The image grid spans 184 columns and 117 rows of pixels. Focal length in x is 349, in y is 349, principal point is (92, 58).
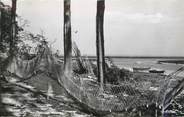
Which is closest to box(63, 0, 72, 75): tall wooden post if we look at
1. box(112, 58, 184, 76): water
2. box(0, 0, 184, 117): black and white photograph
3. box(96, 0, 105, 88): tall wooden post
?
box(0, 0, 184, 117): black and white photograph

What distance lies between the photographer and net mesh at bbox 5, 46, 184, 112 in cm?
267

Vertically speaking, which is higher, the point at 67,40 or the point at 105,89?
the point at 67,40

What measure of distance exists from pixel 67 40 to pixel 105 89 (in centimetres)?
49

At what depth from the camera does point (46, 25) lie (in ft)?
9.17

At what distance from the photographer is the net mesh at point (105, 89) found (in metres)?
2.67

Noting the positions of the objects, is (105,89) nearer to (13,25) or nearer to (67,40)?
(67,40)

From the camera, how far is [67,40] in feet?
9.16

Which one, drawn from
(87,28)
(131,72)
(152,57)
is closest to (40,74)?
(87,28)

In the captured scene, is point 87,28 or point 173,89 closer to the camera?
point 173,89

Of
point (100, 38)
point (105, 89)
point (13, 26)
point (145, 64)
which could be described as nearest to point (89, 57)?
point (100, 38)

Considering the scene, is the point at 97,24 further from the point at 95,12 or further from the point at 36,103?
the point at 36,103

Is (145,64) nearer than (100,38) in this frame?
Yes

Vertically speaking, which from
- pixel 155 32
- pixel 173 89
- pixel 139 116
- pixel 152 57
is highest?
pixel 155 32

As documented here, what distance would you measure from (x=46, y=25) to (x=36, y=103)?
0.62 meters
